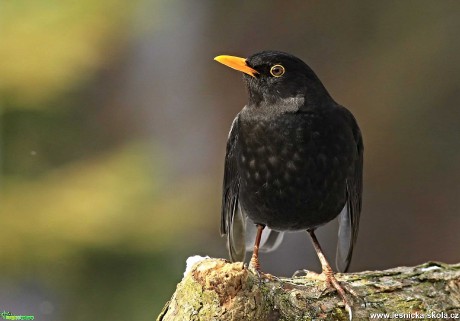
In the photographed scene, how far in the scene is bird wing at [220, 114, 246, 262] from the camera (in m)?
3.86

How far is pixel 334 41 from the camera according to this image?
25.1 feet

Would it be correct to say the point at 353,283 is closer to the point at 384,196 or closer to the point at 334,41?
the point at 384,196

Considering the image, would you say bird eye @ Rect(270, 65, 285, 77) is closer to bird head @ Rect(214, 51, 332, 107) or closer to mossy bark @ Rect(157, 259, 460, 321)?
bird head @ Rect(214, 51, 332, 107)

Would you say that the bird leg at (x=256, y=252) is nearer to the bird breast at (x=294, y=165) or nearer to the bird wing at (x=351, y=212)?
the bird breast at (x=294, y=165)

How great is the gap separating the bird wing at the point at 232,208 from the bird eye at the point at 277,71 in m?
0.33

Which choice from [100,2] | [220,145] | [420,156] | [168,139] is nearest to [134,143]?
[168,139]

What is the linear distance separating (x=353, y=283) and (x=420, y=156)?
14.6 feet

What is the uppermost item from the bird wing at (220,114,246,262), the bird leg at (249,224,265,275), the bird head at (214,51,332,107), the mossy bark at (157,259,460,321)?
the bird head at (214,51,332,107)

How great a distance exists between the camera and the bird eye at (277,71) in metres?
3.65

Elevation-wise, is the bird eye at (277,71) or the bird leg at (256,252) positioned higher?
the bird eye at (277,71)

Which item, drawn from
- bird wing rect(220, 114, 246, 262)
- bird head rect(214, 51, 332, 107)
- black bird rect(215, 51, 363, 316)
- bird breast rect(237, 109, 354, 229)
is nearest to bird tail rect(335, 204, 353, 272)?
black bird rect(215, 51, 363, 316)

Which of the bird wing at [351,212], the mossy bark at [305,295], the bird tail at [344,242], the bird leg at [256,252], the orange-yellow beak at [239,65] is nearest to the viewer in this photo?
the mossy bark at [305,295]

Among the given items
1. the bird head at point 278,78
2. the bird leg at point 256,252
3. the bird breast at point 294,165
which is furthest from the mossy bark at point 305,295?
the bird head at point 278,78

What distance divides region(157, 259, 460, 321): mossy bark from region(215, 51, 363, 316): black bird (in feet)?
0.93
